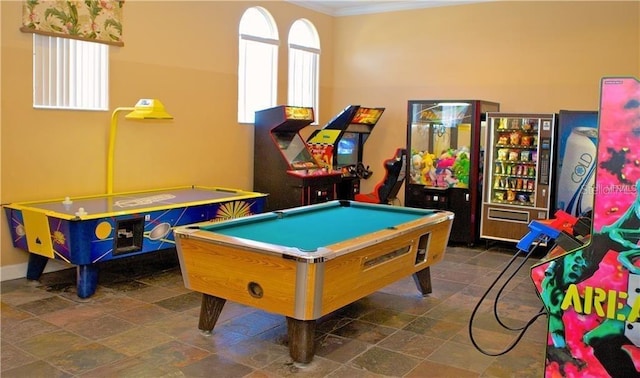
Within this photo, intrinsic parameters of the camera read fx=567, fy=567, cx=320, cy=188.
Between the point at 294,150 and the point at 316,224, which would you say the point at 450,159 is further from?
the point at 316,224

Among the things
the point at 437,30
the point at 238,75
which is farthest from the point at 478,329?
the point at 437,30

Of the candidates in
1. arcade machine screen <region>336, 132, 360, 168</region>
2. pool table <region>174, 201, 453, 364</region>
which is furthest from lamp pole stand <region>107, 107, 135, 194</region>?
arcade machine screen <region>336, 132, 360, 168</region>

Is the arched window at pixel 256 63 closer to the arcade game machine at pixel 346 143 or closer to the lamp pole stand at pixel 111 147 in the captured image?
the arcade game machine at pixel 346 143

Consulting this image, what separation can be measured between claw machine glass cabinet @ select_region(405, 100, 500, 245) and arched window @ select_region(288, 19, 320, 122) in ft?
6.05

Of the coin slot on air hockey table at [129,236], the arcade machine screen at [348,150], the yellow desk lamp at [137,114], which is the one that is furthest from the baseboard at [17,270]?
the arcade machine screen at [348,150]

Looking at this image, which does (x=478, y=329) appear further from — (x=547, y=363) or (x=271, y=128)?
(x=271, y=128)

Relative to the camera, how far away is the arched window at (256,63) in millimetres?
7207

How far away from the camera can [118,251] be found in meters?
4.62

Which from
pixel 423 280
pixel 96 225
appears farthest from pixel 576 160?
pixel 96 225

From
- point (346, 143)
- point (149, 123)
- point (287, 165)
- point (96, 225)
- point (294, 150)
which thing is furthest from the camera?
point (346, 143)

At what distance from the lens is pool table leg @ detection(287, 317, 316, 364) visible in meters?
3.29

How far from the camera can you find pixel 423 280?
4652mm

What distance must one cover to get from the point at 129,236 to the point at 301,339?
2.09 m

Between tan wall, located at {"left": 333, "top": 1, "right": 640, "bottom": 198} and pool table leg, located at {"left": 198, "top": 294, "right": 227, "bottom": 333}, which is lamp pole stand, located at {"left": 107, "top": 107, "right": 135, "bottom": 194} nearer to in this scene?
pool table leg, located at {"left": 198, "top": 294, "right": 227, "bottom": 333}
